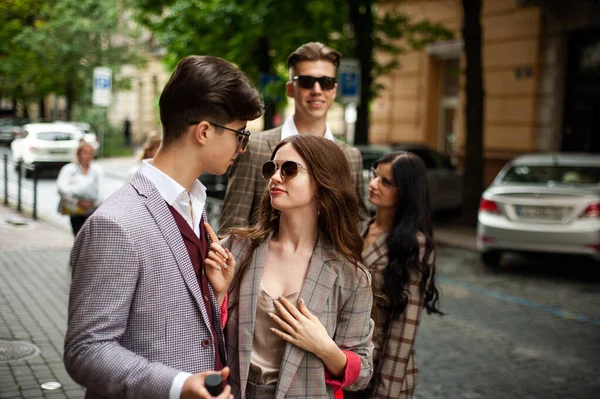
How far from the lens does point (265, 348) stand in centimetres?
233

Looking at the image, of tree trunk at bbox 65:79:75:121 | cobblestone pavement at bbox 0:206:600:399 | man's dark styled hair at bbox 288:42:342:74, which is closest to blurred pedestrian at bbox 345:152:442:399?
man's dark styled hair at bbox 288:42:342:74

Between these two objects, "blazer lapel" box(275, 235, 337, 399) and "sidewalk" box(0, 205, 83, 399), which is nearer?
"blazer lapel" box(275, 235, 337, 399)

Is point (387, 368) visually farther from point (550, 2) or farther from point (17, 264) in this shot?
point (550, 2)

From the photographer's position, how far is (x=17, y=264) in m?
9.44

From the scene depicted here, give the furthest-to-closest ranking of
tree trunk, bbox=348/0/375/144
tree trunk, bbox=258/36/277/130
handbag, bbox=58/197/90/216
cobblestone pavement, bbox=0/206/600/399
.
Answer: tree trunk, bbox=258/36/277/130
tree trunk, bbox=348/0/375/144
handbag, bbox=58/197/90/216
cobblestone pavement, bbox=0/206/600/399

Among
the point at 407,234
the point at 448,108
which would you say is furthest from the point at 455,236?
the point at 407,234

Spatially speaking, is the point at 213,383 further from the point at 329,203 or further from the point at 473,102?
the point at 473,102

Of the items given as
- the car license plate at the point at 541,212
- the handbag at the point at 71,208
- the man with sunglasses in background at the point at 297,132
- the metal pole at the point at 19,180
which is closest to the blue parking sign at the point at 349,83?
the car license plate at the point at 541,212

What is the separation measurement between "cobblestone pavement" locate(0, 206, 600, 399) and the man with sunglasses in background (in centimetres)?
222

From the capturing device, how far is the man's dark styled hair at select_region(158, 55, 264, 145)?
191 cm

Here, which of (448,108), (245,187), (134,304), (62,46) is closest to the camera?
(134,304)

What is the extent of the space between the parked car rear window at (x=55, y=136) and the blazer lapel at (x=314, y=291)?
2228cm

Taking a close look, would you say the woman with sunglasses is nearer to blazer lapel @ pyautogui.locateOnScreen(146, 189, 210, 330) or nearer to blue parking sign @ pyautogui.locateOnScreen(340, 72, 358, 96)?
blazer lapel @ pyautogui.locateOnScreen(146, 189, 210, 330)

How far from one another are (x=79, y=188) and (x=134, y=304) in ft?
24.7
